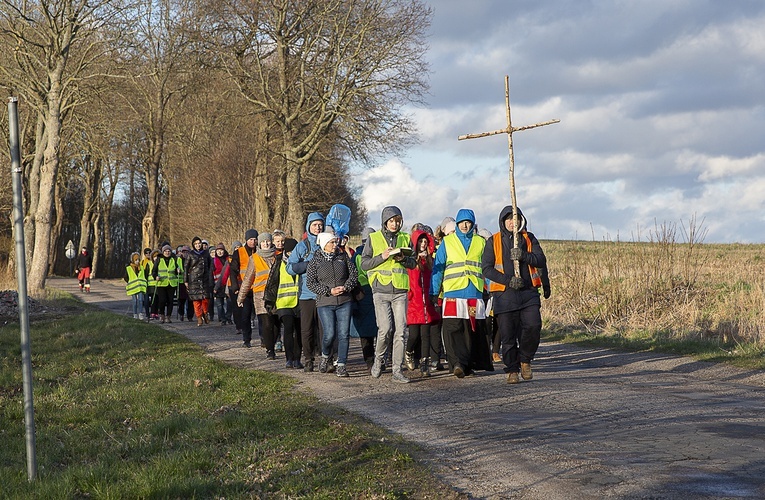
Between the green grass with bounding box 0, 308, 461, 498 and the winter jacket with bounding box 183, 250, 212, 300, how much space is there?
7473 millimetres

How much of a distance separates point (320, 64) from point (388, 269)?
22.2m

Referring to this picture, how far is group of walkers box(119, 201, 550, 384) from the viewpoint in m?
11.6

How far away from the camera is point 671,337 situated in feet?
55.4

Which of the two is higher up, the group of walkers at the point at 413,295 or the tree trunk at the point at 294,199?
the tree trunk at the point at 294,199

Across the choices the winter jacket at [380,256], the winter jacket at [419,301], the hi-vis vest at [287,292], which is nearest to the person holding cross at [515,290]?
the winter jacket at [380,256]

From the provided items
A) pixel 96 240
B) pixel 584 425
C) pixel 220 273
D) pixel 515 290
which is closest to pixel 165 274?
pixel 220 273

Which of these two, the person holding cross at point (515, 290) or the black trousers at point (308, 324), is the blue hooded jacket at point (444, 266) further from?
the black trousers at point (308, 324)

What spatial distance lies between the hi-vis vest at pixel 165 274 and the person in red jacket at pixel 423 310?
39.6 feet

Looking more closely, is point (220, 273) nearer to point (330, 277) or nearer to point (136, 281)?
point (136, 281)

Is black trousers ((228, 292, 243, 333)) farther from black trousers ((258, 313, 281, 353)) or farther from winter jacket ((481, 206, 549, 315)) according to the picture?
winter jacket ((481, 206, 549, 315))

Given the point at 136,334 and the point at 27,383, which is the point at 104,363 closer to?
the point at 136,334

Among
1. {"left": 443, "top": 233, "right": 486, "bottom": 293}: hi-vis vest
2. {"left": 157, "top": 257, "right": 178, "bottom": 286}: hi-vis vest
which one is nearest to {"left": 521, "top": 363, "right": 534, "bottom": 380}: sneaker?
{"left": 443, "top": 233, "right": 486, "bottom": 293}: hi-vis vest

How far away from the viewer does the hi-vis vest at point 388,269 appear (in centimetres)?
1196

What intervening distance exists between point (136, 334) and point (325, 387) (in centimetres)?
822
